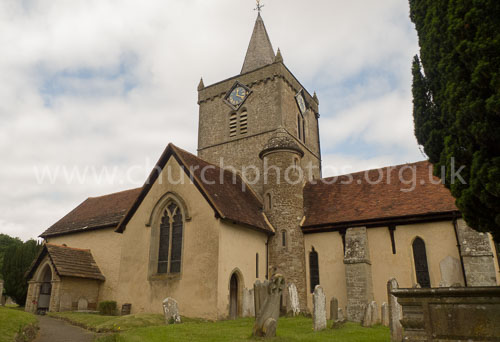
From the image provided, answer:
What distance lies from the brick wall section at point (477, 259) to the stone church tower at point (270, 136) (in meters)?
7.44

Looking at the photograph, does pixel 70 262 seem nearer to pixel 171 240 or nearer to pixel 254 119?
pixel 171 240

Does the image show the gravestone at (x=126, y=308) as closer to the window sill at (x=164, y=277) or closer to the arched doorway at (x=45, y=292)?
the window sill at (x=164, y=277)

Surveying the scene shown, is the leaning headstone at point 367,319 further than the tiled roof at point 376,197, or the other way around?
the tiled roof at point 376,197

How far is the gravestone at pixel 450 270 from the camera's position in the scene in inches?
622

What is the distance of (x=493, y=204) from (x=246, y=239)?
12.2 m

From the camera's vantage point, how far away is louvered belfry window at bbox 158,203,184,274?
17859 millimetres

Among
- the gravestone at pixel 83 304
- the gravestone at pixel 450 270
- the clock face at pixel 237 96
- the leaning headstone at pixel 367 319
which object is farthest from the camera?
the clock face at pixel 237 96

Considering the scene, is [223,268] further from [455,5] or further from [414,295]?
[455,5]

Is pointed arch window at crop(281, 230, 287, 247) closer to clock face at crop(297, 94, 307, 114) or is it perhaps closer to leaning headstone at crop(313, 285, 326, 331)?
leaning headstone at crop(313, 285, 326, 331)

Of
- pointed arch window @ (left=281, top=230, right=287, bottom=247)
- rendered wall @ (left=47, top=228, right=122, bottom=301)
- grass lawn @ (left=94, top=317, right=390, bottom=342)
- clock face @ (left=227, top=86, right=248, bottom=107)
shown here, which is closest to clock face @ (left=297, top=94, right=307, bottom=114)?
clock face @ (left=227, top=86, right=248, bottom=107)

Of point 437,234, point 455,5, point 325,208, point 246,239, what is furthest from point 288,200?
point 455,5

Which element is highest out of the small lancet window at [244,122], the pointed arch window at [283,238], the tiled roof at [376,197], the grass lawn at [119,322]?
the small lancet window at [244,122]

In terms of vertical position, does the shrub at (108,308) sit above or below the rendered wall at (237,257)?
below

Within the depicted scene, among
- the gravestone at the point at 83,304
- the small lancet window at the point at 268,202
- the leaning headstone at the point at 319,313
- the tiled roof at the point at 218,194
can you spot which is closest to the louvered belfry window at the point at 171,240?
the tiled roof at the point at 218,194
